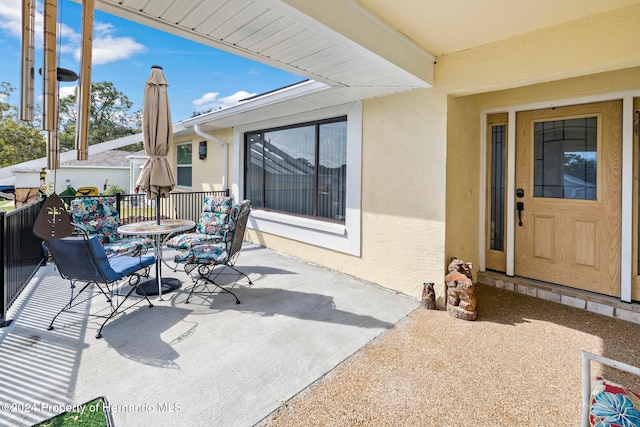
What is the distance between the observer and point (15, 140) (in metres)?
17.9

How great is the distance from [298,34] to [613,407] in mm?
2833

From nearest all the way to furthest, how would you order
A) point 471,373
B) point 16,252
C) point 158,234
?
point 471,373, point 16,252, point 158,234

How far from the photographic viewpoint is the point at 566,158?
370cm

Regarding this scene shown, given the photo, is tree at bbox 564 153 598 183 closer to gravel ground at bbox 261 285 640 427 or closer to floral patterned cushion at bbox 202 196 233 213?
gravel ground at bbox 261 285 640 427

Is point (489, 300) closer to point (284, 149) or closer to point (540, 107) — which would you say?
point (540, 107)

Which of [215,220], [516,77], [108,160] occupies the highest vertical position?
[108,160]

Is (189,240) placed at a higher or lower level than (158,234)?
lower

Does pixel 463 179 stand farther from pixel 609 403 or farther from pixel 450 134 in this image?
pixel 609 403

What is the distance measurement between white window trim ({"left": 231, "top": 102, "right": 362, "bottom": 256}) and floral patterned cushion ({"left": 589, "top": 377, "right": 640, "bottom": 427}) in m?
3.15

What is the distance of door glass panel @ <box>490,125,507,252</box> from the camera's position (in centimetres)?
423

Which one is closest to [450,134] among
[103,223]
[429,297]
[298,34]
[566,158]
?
[566,158]

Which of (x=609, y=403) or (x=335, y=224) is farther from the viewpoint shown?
(x=335, y=224)

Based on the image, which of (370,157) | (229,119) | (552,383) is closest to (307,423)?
(552,383)

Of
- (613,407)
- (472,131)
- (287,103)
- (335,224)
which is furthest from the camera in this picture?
(335,224)
